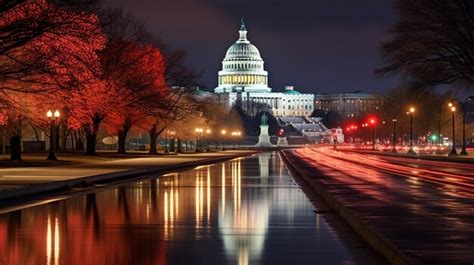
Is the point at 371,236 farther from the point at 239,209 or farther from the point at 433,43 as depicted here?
the point at 433,43

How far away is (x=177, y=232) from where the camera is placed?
17.2 meters

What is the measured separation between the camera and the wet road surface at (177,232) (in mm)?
13578

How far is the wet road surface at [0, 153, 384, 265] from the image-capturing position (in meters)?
13.6

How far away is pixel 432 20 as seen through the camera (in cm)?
6128

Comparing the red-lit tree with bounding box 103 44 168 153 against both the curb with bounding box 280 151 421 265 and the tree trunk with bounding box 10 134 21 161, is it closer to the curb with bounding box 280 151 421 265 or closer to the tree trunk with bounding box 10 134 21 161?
the tree trunk with bounding box 10 134 21 161

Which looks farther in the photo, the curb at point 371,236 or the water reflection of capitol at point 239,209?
the water reflection of capitol at point 239,209

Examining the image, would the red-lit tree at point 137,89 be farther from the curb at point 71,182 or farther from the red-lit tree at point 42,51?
the red-lit tree at point 42,51

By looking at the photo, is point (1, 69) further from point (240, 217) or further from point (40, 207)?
point (240, 217)

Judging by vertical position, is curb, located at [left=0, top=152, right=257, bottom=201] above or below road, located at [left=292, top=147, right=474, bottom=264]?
above

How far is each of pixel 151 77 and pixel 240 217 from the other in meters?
54.2

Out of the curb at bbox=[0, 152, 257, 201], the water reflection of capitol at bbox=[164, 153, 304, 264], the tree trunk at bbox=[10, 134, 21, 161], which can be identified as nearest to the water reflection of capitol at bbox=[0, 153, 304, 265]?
the water reflection of capitol at bbox=[164, 153, 304, 264]

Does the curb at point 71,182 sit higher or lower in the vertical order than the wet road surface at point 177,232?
higher

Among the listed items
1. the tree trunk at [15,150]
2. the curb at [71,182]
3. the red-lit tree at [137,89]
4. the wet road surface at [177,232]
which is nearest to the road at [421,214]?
the wet road surface at [177,232]

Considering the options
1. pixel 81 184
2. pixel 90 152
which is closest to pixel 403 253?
pixel 81 184
